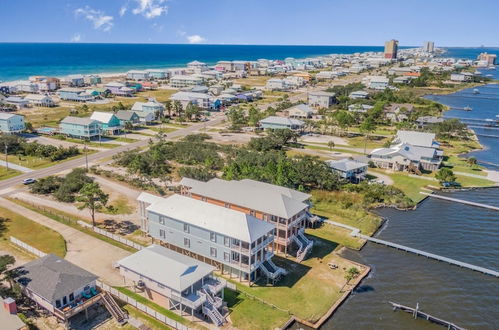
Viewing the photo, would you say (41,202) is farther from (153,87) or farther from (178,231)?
(153,87)

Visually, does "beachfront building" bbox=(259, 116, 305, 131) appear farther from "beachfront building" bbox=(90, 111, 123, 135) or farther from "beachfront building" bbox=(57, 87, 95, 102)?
"beachfront building" bbox=(57, 87, 95, 102)

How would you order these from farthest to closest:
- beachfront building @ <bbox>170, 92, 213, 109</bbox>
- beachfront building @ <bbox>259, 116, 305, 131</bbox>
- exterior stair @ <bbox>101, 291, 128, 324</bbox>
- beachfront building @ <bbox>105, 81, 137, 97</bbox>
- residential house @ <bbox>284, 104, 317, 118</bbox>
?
beachfront building @ <bbox>105, 81, 137, 97</bbox> → beachfront building @ <bbox>170, 92, 213, 109</bbox> → residential house @ <bbox>284, 104, 317, 118</bbox> → beachfront building @ <bbox>259, 116, 305, 131</bbox> → exterior stair @ <bbox>101, 291, 128, 324</bbox>

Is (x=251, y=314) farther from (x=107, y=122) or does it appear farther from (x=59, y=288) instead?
(x=107, y=122)

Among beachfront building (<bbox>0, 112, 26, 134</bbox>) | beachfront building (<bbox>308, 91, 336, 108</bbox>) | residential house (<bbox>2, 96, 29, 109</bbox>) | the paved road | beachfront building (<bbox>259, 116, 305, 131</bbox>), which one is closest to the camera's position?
the paved road

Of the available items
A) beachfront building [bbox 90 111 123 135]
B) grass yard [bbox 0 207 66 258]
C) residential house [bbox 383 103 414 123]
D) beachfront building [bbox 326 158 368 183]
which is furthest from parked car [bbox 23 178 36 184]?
residential house [bbox 383 103 414 123]

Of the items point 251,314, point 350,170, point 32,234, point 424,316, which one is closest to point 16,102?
point 32,234

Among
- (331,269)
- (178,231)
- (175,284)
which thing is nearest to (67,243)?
(178,231)

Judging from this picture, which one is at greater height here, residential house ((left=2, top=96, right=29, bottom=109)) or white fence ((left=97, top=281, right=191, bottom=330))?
residential house ((left=2, top=96, right=29, bottom=109))
